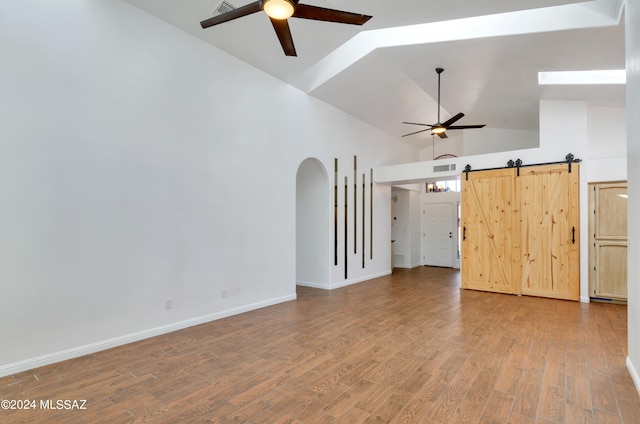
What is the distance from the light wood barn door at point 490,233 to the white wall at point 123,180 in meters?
4.00

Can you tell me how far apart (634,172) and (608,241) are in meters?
3.87

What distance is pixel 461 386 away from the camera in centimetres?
269

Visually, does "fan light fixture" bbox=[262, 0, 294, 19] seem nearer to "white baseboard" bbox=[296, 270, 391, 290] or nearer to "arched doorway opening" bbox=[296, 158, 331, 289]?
"arched doorway opening" bbox=[296, 158, 331, 289]

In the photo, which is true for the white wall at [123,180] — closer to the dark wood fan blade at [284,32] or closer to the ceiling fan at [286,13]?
the ceiling fan at [286,13]

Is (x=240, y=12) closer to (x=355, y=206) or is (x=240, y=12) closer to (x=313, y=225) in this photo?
(x=313, y=225)

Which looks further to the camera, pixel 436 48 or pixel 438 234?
pixel 438 234

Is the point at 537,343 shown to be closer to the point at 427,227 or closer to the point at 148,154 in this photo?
the point at 148,154

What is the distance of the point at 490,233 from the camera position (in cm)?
654

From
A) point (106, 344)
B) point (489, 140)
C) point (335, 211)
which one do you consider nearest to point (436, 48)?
point (335, 211)

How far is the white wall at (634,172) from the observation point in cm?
264

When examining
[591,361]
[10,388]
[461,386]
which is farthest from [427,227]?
[10,388]

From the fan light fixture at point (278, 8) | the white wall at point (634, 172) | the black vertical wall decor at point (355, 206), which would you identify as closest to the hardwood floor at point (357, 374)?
the white wall at point (634, 172)

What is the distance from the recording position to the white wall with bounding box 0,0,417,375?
3041 mm

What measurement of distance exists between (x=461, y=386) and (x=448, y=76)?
5.04 metres
